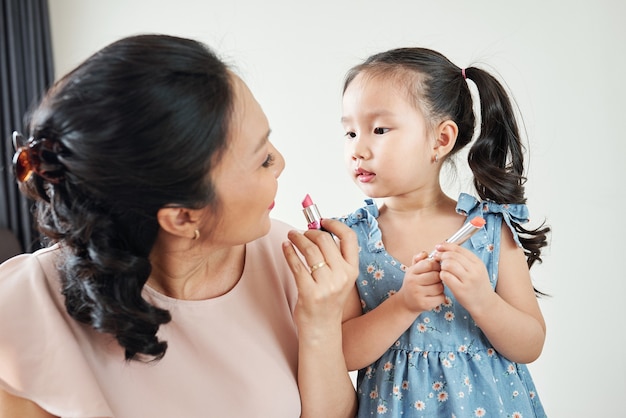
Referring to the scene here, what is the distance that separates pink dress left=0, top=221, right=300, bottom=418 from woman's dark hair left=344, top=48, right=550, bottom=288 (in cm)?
46

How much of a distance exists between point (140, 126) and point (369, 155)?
20.5 inches

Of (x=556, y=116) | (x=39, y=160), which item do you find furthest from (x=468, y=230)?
(x=556, y=116)

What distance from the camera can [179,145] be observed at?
0.91 metres

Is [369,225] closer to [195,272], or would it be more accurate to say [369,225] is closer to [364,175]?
[364,175]

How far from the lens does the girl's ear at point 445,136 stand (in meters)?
1.38

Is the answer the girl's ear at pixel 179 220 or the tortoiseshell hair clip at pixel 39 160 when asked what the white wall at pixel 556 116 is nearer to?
the girl's ear at pixel 179 220

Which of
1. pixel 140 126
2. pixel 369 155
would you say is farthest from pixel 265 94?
pixel 140 126

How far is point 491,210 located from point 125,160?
0.74 meters

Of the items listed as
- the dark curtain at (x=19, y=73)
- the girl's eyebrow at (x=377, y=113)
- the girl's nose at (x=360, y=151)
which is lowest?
the dark curtain at (x=19, y=73)

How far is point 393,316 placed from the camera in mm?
1203

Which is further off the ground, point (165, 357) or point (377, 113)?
point (377, 113)

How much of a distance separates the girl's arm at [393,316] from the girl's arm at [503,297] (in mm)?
27

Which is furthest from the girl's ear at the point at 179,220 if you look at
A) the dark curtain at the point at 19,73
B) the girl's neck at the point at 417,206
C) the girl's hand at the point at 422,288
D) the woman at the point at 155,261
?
the dark curtain at the point at 19,73

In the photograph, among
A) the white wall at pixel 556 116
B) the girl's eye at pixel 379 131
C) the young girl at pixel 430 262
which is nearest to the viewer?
the young girl at pixel 430 262
